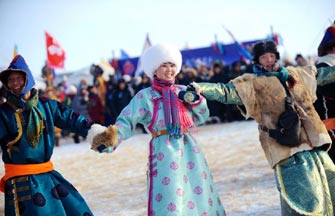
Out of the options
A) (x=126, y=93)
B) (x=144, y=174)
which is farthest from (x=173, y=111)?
(x=126, y=93)

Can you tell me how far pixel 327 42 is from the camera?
4.51 meters

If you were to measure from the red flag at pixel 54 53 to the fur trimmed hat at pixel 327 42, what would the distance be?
430 inches

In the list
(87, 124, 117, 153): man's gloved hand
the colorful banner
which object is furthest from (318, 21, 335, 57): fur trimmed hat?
the colorful banner

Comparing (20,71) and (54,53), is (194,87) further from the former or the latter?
(54,53)

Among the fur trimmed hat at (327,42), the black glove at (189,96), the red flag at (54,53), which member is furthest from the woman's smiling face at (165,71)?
the red flag at (54,53)

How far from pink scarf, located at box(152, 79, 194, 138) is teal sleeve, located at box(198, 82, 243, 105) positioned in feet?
0.73

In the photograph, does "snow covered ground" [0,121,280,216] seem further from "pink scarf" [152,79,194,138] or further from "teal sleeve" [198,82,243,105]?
"teal sleeve" [198,82,243,105]

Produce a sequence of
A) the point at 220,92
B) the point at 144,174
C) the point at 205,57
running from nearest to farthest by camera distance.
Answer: the point at 220,92, the point at 144,174, the point at 205,57

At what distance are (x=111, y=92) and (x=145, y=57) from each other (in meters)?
10.3

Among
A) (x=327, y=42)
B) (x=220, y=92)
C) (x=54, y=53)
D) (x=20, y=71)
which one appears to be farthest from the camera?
(x=54, y=53)

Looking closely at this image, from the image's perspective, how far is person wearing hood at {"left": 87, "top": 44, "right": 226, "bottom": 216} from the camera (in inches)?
146

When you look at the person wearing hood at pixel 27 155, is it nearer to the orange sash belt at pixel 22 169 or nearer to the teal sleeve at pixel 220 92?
the orange sash belt at pixel 22 169

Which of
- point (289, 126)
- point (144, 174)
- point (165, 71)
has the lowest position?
point (144, 174)

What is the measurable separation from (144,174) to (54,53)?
8166mm
